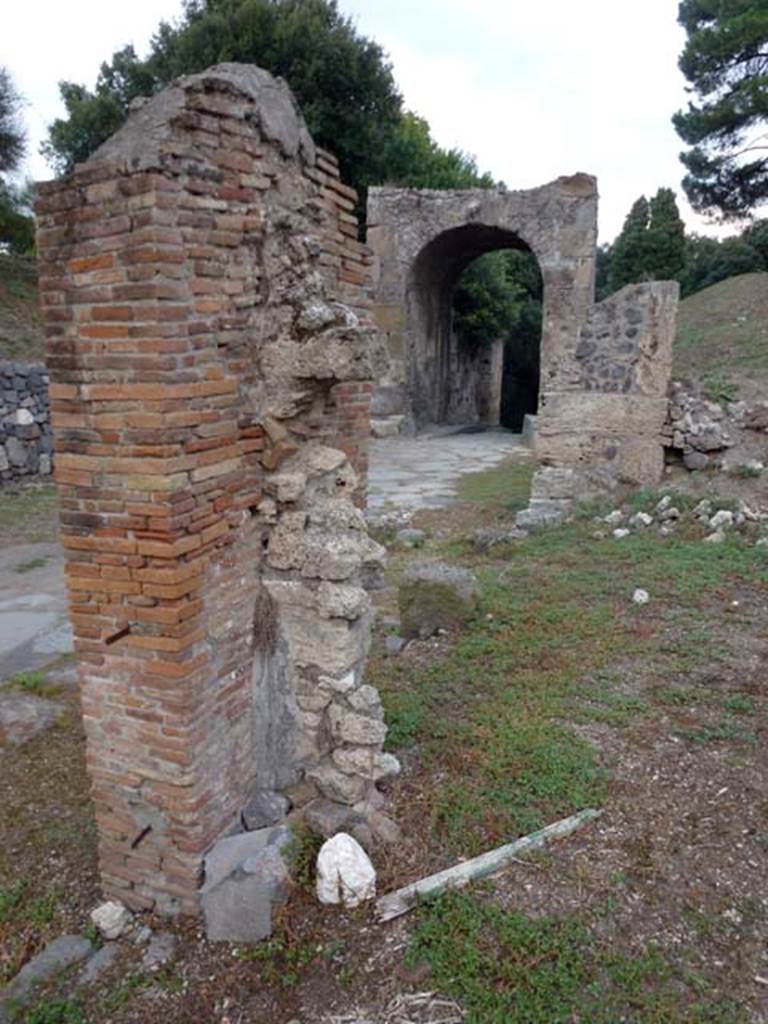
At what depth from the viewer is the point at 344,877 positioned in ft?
9.22

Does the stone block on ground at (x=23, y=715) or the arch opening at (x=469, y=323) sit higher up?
the arch opening at (x=469, y=323)

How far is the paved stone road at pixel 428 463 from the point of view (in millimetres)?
10544

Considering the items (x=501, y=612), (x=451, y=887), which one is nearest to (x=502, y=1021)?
(x=451, y=887)

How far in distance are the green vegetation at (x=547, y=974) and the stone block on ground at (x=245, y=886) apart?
0.57m

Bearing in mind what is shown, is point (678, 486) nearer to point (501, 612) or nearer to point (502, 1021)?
point (501, 612)

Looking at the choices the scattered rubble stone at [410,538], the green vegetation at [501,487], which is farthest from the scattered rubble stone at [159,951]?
the green vegetation at [501,487]

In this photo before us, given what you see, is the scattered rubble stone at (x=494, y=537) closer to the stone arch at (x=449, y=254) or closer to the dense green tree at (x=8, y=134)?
the stone arch at (x=449, y=254)

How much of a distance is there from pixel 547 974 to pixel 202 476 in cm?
211

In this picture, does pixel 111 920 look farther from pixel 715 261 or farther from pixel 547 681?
pixel 715 261

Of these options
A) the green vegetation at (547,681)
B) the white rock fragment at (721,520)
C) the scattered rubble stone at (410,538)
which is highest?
the white rock fragment at (721,520)

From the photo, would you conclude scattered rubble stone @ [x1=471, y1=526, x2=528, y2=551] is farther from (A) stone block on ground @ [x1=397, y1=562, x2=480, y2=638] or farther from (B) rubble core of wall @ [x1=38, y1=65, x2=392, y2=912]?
(B) rubble core of wall @ [x1=38, y1=65, x2=392, y2=912]

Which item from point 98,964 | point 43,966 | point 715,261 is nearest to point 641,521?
point 98,964

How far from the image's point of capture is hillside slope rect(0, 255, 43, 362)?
1317cm

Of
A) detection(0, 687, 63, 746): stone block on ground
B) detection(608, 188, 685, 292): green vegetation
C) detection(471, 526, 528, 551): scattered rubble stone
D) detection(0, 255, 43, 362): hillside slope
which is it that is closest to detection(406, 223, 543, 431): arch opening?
detection(608, 188, 685, 292): green vegetation
